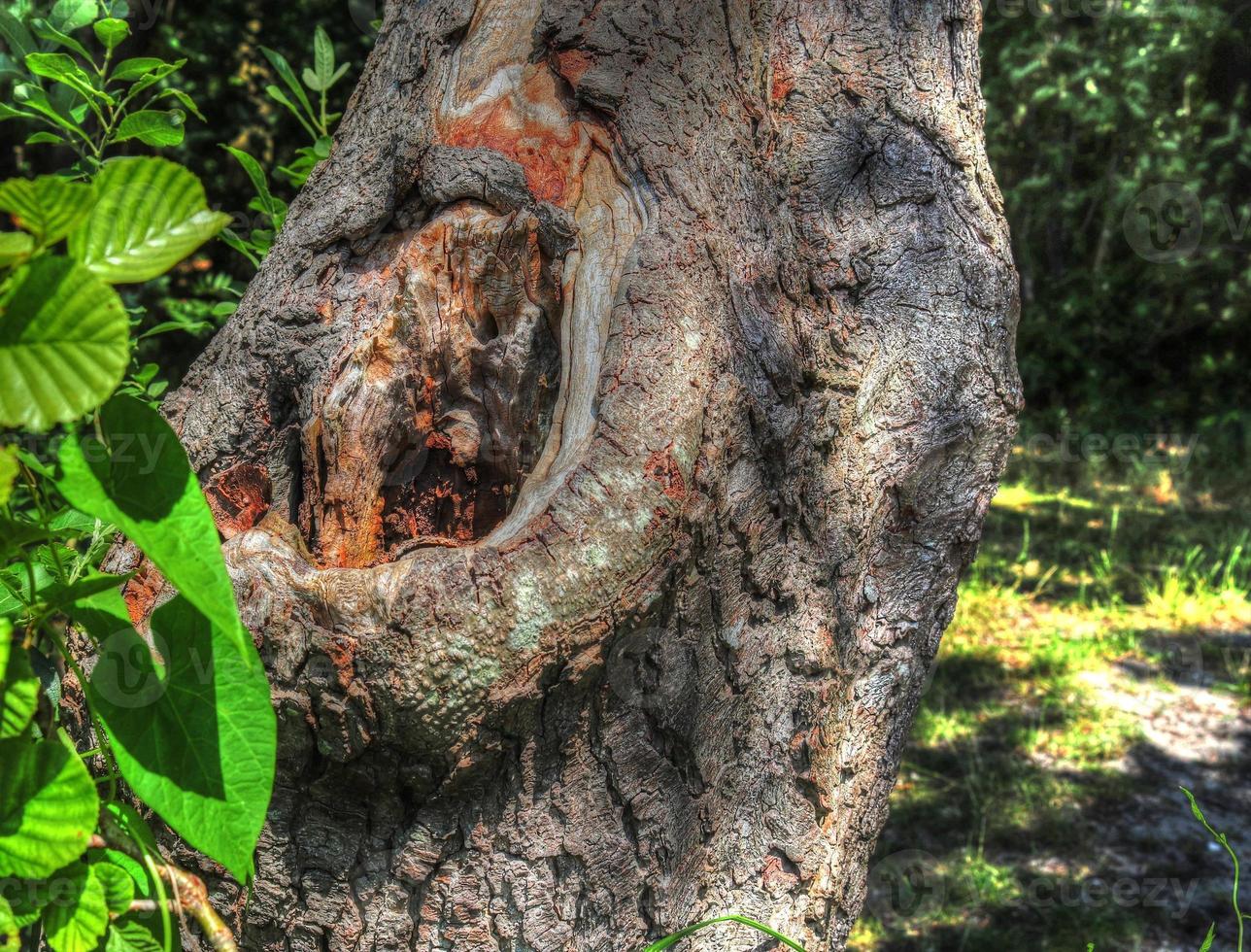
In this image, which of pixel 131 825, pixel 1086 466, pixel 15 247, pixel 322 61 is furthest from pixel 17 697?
pixel 1086 466

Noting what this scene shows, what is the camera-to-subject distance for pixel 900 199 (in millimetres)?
1543

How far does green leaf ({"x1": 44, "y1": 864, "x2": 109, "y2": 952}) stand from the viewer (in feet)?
2.73

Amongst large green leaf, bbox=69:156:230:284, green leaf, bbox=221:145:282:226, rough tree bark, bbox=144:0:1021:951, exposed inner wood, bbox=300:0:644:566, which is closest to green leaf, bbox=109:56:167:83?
green leaf, bbox=221:145:282:226

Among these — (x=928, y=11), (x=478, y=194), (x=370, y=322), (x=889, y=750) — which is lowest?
(x=889, y=750)

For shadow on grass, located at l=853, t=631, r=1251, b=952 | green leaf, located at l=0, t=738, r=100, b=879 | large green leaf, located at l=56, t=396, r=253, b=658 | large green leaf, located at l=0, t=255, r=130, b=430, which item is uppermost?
large green leaf, located at l=0, t=255, r=130, b=430

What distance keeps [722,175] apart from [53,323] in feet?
3.17

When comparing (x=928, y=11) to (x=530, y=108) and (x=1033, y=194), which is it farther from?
(x=1033, y=194)

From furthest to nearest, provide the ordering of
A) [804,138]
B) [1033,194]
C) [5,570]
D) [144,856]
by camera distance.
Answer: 1. [1033,194]
2. [804,138]
3. [5,570]
4. [144,856]

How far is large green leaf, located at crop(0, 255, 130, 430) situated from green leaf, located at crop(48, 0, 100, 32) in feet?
3.33

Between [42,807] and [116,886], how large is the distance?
0.11 m

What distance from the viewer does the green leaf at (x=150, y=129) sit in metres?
1.44

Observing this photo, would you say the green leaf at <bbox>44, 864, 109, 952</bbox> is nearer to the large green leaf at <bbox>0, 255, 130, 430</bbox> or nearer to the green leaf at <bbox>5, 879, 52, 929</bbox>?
the green leaf at <bbox>5, 879, 52, 929</bbox>

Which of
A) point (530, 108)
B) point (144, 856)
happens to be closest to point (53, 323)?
point (144, 856)

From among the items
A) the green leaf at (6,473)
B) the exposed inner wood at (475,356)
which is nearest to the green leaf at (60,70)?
the exposed inner wood at (475,356)
